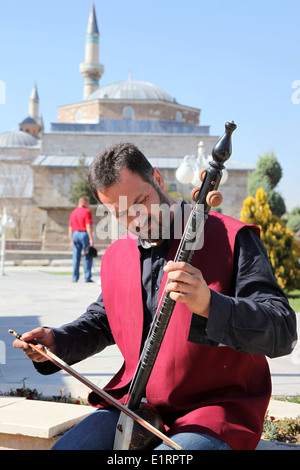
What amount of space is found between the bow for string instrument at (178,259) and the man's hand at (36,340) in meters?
0.36

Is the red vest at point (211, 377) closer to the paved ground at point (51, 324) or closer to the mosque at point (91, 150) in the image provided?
the paved ground at point (51, 324)

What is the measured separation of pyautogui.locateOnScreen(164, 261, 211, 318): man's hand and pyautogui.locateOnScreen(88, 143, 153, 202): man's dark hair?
1.62 feet

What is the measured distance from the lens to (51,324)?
679 centimetres

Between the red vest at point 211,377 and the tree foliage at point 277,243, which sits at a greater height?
the red vest at point 211,377

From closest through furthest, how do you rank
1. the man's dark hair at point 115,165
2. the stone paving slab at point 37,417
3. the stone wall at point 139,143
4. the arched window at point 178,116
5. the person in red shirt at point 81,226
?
the man's dark hair at point 115,165 < the stone paving slab at point 37,417 < the person in red shirt at point 81,226 < the stone wall at point 139,143 < the arched window at point 178,116

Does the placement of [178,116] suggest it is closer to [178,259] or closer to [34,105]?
[34,105]

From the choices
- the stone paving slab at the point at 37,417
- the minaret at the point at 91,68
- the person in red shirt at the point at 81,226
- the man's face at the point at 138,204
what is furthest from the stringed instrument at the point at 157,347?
the minaret at the point at 91,68

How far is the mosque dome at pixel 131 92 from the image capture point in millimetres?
49812

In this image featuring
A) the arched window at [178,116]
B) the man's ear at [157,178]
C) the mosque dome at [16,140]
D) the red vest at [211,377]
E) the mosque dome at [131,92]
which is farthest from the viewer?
the mosque dome at [16,140]

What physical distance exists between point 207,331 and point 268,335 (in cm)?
16

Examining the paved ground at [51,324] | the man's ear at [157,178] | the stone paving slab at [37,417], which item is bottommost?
the paved ground at [51,324]

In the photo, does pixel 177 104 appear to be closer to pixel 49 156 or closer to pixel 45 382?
pixel 49 156

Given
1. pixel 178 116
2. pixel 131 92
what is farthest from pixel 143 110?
pixel 131 92

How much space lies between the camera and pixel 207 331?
1.53m
